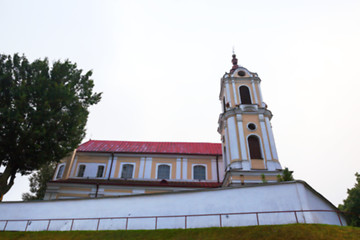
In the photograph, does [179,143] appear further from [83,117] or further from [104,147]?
[83,117]

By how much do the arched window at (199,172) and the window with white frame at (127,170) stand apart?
22.3ft

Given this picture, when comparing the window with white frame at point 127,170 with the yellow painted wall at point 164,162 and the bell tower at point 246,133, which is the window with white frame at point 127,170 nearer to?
the yellow painted wall at point 164,162

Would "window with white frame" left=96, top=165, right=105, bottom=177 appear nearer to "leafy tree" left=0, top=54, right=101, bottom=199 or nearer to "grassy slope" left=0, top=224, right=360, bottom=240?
"leafy tree" left=0, top=54, right=101, bottom=199

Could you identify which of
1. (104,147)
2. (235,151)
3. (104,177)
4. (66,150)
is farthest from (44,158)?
(235,151)

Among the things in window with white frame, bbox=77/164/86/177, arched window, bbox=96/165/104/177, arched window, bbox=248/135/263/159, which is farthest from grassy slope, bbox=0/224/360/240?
arched window, bbox=96/165/104/177

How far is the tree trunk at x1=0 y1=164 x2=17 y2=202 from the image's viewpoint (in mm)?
15938

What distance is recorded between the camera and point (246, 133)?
75.4ft

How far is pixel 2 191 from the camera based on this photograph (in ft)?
52.3

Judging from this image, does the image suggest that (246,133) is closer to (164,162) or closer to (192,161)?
(192,161)

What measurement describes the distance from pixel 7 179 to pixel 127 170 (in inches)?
462

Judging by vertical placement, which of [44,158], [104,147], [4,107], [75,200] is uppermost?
[104,147]

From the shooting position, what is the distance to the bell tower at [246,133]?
2050cm

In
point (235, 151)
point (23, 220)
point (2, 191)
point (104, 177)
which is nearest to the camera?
point (23, 220)

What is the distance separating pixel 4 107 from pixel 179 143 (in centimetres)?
1986
